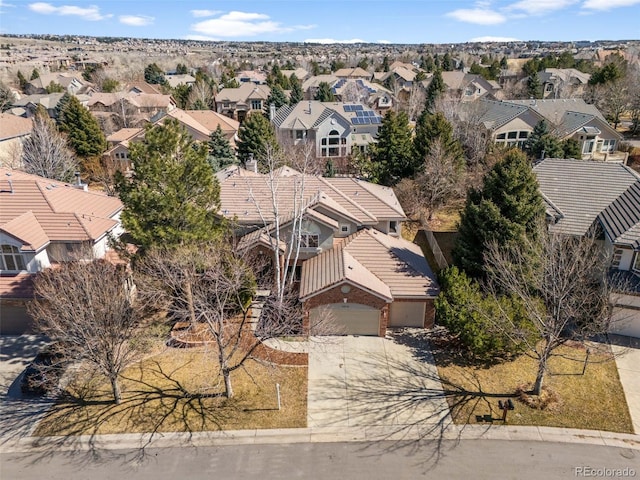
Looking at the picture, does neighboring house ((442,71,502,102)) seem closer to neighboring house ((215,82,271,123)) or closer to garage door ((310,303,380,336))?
neighboring house ((215,82,271,123))

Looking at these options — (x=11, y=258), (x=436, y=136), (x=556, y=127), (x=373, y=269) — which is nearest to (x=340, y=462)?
(x=373, y=269)

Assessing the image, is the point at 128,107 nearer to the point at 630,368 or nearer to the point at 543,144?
the point at 543,144

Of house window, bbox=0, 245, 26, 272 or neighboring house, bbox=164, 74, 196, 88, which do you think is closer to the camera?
house window, bbox=0, 245, 26, 272

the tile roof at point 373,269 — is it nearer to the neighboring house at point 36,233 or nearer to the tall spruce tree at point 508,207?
the tall spruce tree at point 508,207

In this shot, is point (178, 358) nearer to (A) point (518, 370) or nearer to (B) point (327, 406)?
(B) point (327, 406)

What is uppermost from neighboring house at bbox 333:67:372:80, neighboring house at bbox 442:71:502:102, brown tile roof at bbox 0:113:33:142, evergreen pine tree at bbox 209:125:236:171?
neighboring house at bbox 333:67:372:80

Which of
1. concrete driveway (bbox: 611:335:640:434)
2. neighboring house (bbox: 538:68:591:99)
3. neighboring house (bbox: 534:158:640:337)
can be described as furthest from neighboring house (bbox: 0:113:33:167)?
neighboring house (bbox: 538:68:591:99)

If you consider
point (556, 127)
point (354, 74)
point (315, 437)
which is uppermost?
point (354, 74)

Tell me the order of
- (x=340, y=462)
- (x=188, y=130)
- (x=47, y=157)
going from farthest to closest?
1. (x=188, y=130)
2. (x=47, y=157)
3. (x=340, y=462)
